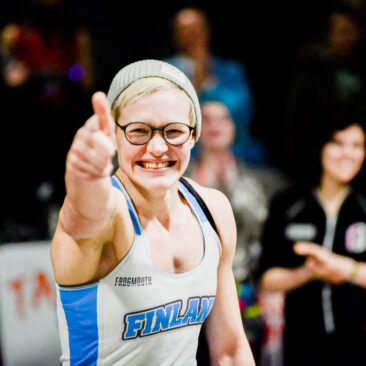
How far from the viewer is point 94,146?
3.76ft

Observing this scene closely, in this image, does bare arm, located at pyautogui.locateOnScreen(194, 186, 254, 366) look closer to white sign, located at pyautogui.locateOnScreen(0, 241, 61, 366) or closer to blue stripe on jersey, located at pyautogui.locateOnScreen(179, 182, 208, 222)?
blue stripe on jersey, located at pyautogui.locateOnScreen(179, 182, 208, 222)

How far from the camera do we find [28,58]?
3592mm

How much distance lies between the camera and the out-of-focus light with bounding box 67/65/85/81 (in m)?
3.66

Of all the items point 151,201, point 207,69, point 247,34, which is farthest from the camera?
point 247,34

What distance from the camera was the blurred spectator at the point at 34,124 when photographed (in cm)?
329

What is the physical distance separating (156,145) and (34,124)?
2078mm

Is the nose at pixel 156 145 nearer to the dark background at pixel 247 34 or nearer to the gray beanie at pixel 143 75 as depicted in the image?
the gray beanie at pixel 143 75

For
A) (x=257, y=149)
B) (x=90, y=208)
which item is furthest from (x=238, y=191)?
(x=90, y=208)

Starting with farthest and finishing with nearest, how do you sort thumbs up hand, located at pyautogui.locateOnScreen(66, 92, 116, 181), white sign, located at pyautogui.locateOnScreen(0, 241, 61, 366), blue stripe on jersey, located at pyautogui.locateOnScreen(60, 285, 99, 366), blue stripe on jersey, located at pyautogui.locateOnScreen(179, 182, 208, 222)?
white sign, located at pyautogui.locateOnScreen(0, 241, 61, 366) → blue stripe on jersey, located at pyautogui.locateOnScreen(179, 182, 208, 222) → blue stripe on jersey, located at pyautogui.locateOnScreen(60, 285, 99, 366) → thumbs up hand, located at pyautogui.locateOnScreen(66, 92, 116, 181)

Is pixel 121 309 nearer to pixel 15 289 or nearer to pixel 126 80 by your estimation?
pixel 126 80

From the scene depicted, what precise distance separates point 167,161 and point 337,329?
147 centimetres

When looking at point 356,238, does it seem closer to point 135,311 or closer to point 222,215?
point 222,215

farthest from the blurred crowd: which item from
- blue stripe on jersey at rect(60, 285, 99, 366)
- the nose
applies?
the nose

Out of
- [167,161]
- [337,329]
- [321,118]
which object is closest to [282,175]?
[321,118]
